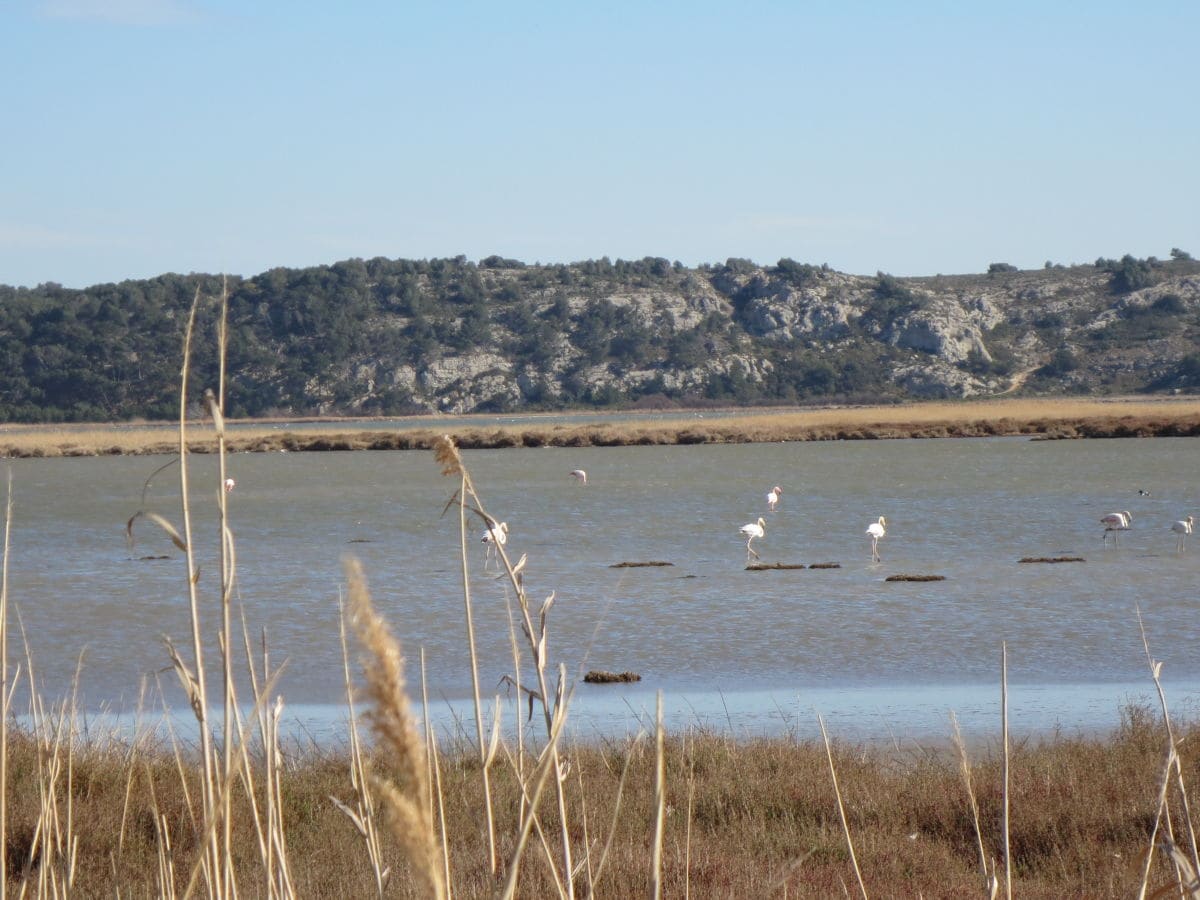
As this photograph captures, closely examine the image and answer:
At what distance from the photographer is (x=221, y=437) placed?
52.5 inches

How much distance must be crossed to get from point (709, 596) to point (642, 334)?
86965 millimetres

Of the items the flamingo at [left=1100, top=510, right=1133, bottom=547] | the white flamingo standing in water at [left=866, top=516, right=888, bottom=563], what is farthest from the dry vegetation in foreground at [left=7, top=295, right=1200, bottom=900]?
the flamingo at [left=1100, top=510, right=1133, bottom=547]

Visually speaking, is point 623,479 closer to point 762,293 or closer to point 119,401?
point 119,401

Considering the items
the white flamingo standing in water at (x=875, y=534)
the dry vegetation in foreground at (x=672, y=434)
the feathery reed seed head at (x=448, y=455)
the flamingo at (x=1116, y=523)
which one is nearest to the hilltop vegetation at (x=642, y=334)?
the dry vegetation in foreground at (x=672, y=434)

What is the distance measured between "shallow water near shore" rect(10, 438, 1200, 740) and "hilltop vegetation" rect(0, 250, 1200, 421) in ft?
187

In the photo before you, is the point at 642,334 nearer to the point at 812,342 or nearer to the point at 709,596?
the point at 812,342

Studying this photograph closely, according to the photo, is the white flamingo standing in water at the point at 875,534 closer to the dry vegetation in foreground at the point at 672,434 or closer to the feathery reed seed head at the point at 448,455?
the feathery reed seed head at the point at 448,455

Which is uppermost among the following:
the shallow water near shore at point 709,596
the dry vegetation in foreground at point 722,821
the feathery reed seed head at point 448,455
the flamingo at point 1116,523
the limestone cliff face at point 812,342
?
the limestone cliff face at point 812,342

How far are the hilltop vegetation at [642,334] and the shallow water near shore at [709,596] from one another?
187 ft

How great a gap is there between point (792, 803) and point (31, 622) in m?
8.38

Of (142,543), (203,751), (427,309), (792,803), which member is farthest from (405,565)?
(427,309)

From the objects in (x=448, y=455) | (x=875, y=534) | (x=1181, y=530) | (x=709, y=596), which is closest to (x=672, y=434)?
(x=1181, y=530)

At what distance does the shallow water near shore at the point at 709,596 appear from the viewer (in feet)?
28.2

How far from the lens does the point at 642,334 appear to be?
99250mm
